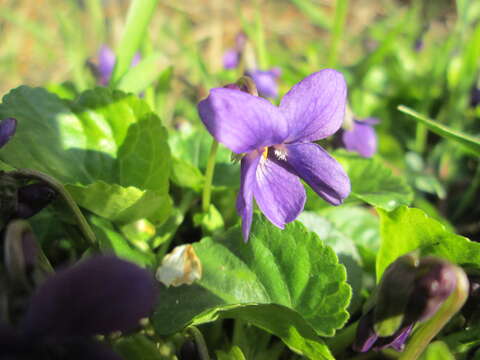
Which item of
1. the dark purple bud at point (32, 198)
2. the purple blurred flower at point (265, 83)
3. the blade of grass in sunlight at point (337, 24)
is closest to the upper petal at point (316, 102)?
the dark purple bud at point (32, 198)

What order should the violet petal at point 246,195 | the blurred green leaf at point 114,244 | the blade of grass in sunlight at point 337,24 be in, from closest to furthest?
the violet petal at point 246,195, the blurred green leaf at point 114,244, the blade of grass in sunlight at point 337,24

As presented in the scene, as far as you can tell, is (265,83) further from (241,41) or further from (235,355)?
(235,355)

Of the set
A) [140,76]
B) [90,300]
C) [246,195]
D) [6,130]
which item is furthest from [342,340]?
[140,76]

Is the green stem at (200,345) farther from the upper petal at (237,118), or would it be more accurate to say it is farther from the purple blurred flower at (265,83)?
the purple blurred flower at (265,83)

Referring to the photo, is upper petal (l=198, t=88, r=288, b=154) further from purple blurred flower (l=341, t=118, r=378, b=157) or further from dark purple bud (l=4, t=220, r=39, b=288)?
purple blurred flower (l=341, t=118, r=378, b=157)

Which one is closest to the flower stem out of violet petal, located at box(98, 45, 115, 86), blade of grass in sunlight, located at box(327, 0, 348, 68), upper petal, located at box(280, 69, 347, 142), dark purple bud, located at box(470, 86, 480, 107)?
upper petal, located at box(280, 69, 347, 142)

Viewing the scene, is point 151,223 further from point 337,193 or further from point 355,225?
point 355,225
